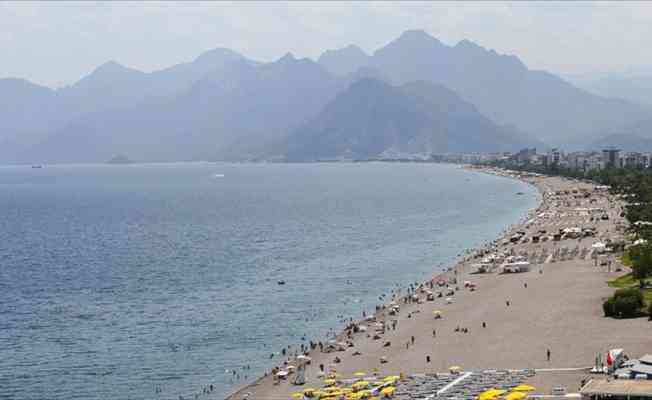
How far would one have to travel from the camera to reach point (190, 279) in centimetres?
6281

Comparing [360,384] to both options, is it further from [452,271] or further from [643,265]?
[452,271]

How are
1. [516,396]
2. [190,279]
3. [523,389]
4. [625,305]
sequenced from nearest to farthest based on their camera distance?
[516,396] → [523,389] → [625,305] → [190,279]

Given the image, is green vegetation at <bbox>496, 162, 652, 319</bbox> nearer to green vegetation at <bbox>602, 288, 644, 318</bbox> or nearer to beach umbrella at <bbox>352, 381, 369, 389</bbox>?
green vegetation at <bbox>602, 288, 644, 318</bbox>

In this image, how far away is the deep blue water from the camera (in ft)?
127

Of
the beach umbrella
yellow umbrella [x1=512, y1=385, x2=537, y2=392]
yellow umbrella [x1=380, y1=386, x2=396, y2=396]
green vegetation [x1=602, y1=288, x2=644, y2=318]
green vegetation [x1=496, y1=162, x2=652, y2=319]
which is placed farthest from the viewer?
green vegetation [x1=496, y1=162, x2=652, y2=319]

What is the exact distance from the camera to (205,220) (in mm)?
113750

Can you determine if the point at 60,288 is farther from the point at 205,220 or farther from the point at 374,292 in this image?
the point at 205,220

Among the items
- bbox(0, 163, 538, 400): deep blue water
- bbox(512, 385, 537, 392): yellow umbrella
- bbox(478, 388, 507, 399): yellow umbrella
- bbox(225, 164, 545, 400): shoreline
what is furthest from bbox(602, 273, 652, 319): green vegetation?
bbox(0, 163, 538, 400): deep blue water

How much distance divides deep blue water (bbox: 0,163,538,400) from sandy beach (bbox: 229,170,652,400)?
3010 mm

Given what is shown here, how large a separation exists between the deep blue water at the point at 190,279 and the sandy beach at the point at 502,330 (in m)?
3.01

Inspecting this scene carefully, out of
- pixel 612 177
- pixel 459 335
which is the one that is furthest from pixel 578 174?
pixel 459 335

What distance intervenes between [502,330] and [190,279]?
90.9 ft

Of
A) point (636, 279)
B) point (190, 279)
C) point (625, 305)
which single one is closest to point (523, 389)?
point (625, 305)

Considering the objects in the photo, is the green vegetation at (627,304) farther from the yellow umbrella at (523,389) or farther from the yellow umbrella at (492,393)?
the yellow umbrella at (492,393)
